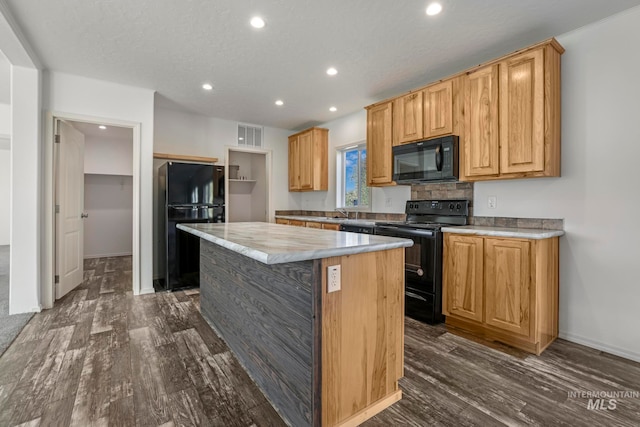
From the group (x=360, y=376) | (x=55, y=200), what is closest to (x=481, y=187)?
(x=360, y=376)

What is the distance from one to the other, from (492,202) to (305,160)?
9.98 ft

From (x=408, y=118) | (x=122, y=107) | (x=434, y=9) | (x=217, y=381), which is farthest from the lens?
(x=122, y=107)

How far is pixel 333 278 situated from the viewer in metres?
1.38

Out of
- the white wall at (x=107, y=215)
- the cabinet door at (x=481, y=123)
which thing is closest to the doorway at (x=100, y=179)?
the white wall at (x=107, y=215)

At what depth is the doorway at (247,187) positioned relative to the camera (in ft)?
19.6

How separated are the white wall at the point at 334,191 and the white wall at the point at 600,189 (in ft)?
5.34

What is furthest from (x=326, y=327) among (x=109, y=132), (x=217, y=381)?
(x=109, y=132)

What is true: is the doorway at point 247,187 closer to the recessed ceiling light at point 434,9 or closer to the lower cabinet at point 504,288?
the lower cabinet at point 504,288

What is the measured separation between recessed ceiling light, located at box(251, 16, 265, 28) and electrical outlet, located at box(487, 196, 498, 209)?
264 cm

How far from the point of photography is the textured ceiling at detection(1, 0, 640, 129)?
7.11 feet

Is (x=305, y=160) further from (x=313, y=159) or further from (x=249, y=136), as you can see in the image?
(x=249, y=136)

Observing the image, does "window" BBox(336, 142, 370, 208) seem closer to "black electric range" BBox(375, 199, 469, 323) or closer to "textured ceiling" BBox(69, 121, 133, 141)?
"black electric range" BBox(375, 199, 469, 323)

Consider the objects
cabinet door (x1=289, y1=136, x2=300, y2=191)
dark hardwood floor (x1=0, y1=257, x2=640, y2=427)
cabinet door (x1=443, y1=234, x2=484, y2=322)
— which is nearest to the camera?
dark hardwood floor (x1=0, y1=257, x2=640, y2=427)

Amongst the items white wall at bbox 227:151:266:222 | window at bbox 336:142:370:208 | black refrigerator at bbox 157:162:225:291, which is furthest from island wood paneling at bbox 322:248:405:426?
white wall at bbox 227:151:266:222
